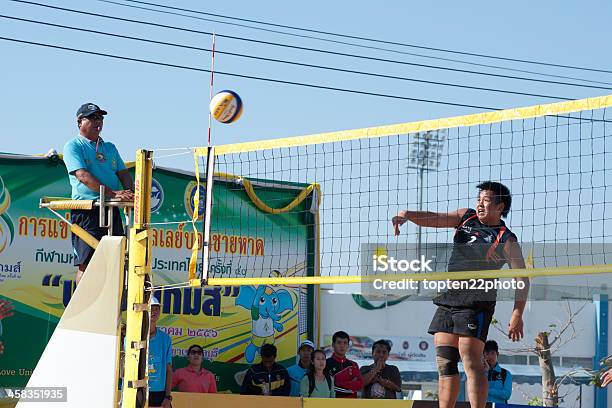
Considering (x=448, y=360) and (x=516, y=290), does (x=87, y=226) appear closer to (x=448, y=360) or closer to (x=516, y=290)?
(x=448, y=360)

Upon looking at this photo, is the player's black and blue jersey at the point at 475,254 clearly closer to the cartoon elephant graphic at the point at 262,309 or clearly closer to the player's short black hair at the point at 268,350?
the player's short black hair at the point at 268,350

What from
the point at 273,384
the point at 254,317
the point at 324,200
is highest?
the point at 324,200

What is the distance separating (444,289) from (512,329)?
614 mm

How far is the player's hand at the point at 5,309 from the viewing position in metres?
9.99

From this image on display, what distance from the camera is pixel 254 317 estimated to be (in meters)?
12.0

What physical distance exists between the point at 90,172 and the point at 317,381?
449 cm

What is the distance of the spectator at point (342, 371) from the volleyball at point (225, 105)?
15.8 ft

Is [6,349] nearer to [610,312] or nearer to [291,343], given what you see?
[291,343]

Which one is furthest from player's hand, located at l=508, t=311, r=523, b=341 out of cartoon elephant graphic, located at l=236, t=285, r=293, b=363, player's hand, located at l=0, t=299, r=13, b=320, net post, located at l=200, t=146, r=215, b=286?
player's hand, located at l=0, t=299, r=13, b=320

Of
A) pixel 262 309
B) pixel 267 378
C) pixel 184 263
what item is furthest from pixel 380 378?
pixel 184 263

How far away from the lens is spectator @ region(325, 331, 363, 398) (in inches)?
462

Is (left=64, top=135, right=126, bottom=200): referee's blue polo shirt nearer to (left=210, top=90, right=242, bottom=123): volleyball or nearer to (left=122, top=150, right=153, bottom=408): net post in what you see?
(left=122, top=150, right=153, bottom=408): net post

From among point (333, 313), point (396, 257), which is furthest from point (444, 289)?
point (333, 313)

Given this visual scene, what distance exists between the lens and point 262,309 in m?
12.1
